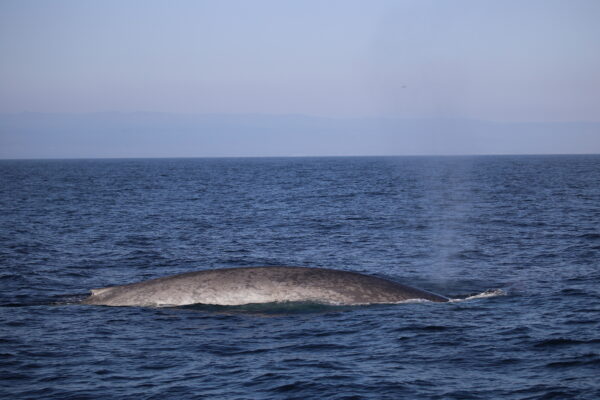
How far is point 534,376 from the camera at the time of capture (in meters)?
12.8

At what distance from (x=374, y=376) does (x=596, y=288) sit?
10944 millimetres

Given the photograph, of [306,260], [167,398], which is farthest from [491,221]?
[167,398]

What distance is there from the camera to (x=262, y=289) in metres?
17.0

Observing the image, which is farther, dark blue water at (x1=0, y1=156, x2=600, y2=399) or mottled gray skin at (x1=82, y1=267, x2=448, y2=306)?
mottled gray skin at (x1=82, y1=267, x2=448, y2=306)

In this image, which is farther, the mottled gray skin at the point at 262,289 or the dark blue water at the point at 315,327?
the mottled gray skin at the point at 262,289

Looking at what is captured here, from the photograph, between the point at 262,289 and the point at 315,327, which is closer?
the point at 315,327

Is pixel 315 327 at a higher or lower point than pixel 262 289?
lower

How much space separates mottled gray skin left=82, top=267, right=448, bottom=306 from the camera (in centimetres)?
Result: 1708

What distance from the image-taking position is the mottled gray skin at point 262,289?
672 inches

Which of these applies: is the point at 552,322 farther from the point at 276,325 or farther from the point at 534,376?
the point at 276,325

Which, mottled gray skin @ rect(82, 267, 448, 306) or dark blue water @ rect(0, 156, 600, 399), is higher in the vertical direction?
mottled gray skin @ rect(82, 267, 448, 306)

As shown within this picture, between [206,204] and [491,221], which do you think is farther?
[206,204]

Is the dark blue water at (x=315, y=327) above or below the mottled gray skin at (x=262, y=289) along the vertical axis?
below

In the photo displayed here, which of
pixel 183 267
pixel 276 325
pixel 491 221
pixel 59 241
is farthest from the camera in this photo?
pixel 491 221
